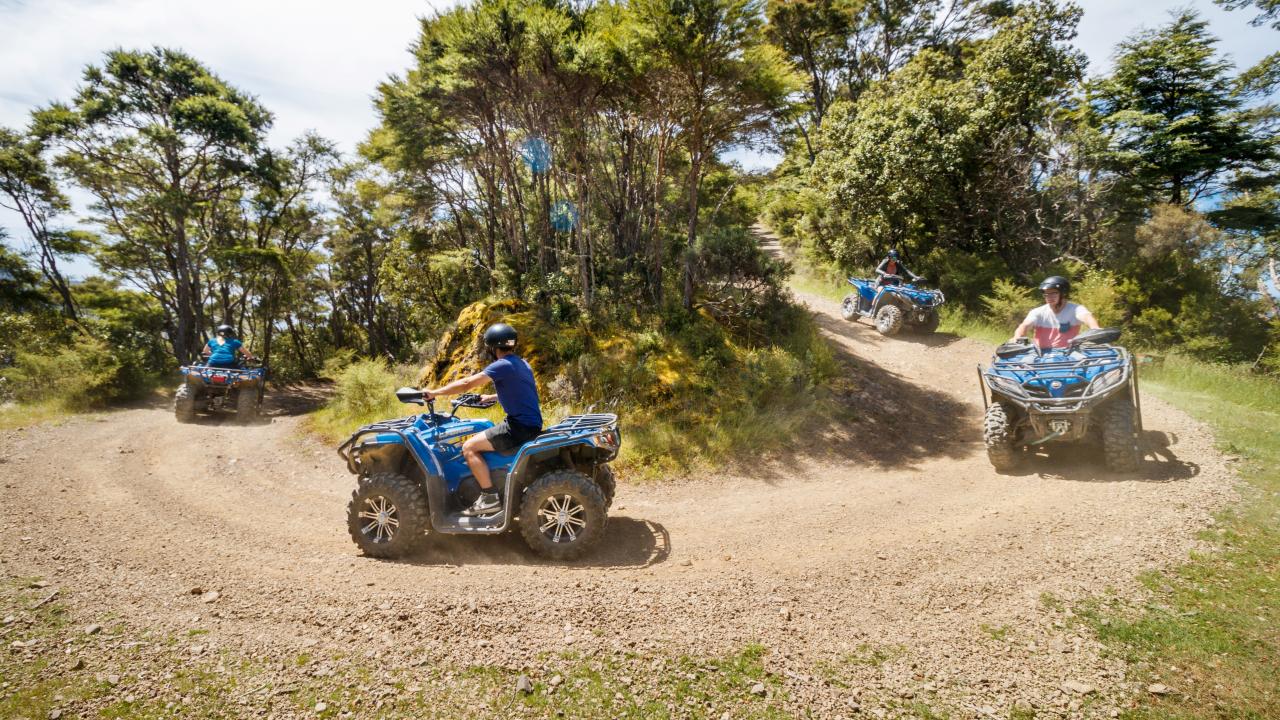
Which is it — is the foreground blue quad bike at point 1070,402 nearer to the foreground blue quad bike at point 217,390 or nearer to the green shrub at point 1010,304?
the green shrub at point 1010,304

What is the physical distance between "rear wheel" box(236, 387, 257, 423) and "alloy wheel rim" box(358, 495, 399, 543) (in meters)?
9.84

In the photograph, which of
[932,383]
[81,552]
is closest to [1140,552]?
[932,383]

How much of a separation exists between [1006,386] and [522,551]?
5.98 metres

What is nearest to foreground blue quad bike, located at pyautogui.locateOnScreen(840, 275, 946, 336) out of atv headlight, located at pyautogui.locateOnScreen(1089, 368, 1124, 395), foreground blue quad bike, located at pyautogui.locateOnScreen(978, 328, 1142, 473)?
foreground blue quad bike, located at pyautogui.locateOnScreen(978, 328, 1142, 473)

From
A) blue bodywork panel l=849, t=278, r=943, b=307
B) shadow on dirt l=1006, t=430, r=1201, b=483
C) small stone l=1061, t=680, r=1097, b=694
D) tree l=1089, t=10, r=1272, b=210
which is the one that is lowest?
shadow on dirt l=1006, t=430, r=1201, b=483

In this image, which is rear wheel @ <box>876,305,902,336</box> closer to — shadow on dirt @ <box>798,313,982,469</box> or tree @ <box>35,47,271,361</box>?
shadow on dirt @ <box>798,313,982,469</box>

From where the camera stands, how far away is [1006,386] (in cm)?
615

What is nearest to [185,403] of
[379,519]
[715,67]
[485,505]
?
[379,519]

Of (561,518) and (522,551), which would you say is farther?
(522,551)

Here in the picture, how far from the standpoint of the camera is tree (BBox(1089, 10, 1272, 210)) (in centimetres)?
1353

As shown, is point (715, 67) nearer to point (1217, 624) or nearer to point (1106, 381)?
point (1106, 381)

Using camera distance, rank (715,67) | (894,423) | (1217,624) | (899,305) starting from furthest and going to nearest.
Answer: (899,305), (715,67), (894,423), (1217,624)

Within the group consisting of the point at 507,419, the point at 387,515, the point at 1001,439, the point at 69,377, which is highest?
the point at 69,377

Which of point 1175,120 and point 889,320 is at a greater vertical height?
point 1175,120
